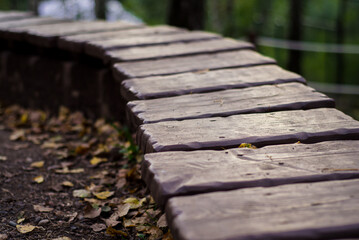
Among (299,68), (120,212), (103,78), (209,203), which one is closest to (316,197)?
(209,203)

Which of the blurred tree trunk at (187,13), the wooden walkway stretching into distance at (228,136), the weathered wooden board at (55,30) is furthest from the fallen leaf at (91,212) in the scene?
the blurred tree trunk at (187,13)

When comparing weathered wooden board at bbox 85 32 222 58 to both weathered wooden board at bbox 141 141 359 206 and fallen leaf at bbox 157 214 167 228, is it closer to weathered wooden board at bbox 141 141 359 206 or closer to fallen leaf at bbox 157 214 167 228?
fallen leaf at bbox 157 214 167 228

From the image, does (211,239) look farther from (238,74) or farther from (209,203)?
(238,74)

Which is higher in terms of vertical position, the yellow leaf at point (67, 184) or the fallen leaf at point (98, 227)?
the fallen leaf at point (98, 227)

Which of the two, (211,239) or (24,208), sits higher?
(211,239)

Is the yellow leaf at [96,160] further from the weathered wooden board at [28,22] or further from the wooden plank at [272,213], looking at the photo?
the weathered wooden board at [28,22]

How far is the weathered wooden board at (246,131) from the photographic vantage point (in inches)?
62.6

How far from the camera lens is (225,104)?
2016 mm

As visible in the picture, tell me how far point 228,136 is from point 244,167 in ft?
0.83

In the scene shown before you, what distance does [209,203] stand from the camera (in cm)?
120

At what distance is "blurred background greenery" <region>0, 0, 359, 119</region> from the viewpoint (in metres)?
9.98

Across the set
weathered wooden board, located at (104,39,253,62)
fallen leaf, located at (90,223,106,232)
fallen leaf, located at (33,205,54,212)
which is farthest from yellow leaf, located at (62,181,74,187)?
weathered wooden board, located at (104,39,253,62)

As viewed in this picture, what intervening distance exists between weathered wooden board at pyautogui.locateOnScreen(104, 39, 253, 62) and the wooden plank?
5.46ft

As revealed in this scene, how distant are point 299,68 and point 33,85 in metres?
6.35
